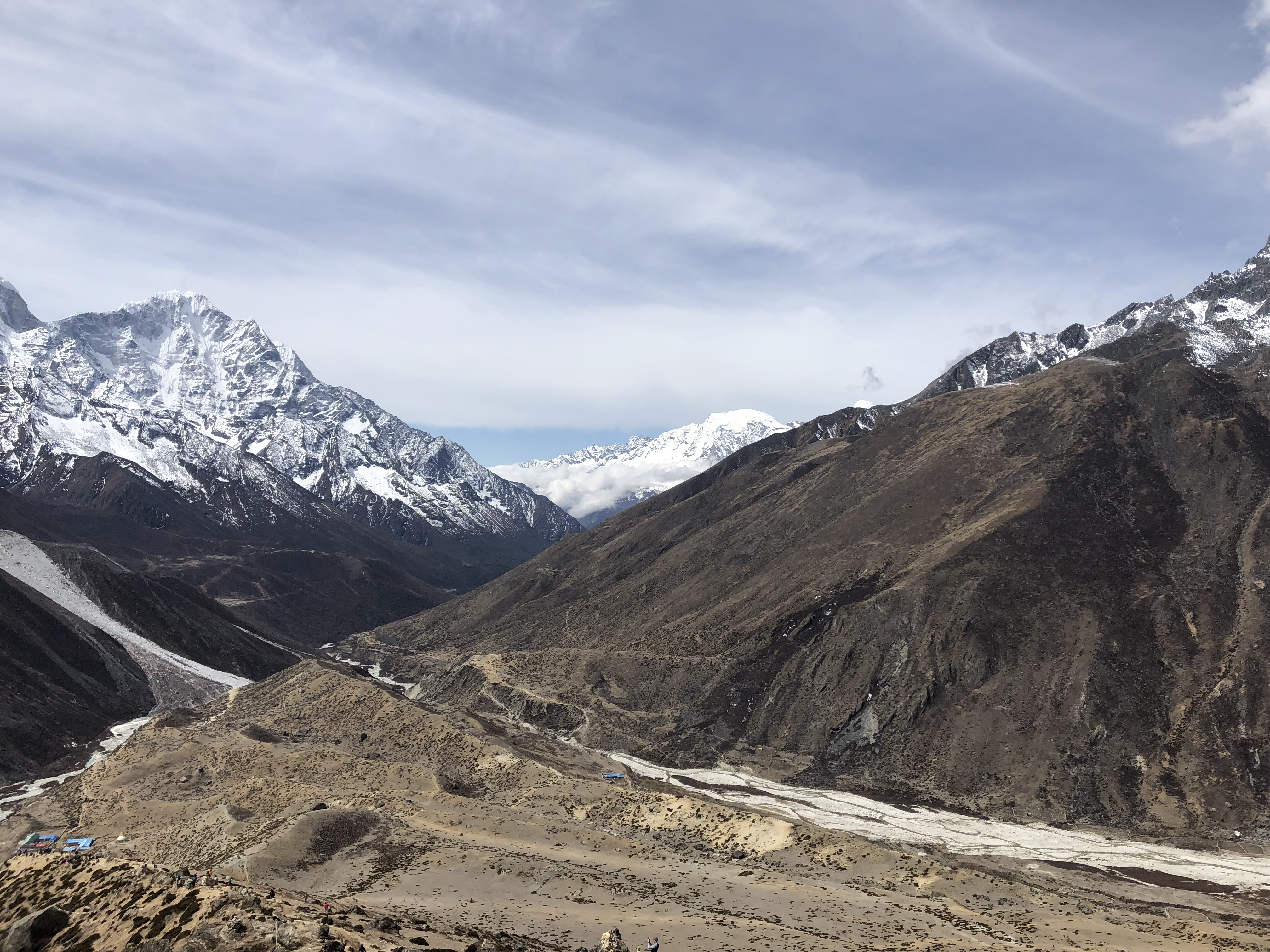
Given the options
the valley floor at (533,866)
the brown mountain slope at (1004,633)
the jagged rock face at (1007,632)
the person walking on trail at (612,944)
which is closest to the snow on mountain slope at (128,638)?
the brown mountain slope at (1004,633)

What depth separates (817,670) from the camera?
5266 inches

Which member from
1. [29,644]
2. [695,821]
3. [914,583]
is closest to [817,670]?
[914,583]

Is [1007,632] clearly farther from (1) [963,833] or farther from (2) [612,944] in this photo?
(2) [612,944]

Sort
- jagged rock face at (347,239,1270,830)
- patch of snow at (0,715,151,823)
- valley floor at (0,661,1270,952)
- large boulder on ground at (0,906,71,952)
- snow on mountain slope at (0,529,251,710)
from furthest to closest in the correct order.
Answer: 1. snow on mountain slope at (0,529,251,710)
2. jagged rock face at (347,239,1270,830)
3. patch of snow at (0,715,151,823)
4. valley floor at (0,661,1270,952)
5. large boulder on ground at (0,906,71,952)

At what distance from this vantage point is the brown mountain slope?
348 feet

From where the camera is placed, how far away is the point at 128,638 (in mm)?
177375

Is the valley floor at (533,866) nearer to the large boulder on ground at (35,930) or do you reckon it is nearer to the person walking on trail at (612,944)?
the large boulder on ground at (35,930)

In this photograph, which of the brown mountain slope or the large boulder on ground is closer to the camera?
the large boulder on ground

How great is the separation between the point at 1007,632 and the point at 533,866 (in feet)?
299

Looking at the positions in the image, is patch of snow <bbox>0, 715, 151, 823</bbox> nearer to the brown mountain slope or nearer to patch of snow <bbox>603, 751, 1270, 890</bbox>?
the brown mountain slope

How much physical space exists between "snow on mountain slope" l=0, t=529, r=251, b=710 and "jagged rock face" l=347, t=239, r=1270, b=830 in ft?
150

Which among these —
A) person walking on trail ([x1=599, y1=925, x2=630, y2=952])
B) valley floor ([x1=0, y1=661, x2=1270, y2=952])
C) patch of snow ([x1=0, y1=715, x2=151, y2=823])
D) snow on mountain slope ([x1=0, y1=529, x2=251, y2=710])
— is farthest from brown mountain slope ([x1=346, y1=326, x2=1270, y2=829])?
person walking on trail ([x1=599, y1=925, x2=630, y2=952])

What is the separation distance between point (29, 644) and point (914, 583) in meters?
156

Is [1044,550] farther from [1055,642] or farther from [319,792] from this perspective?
[319,792]
